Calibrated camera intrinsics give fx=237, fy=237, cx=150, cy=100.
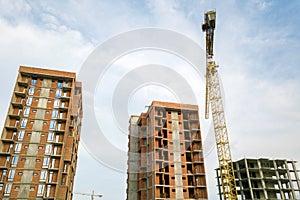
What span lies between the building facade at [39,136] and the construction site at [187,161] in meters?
17.0

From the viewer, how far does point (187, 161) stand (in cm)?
5272

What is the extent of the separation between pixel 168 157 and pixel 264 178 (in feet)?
97.6

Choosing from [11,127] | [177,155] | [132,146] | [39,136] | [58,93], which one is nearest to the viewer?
[11,127]

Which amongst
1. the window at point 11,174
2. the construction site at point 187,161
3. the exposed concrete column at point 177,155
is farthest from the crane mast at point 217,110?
the window at point 11,174

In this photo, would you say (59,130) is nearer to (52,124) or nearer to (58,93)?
(52,124)

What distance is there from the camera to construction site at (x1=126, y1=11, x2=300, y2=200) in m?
48.7

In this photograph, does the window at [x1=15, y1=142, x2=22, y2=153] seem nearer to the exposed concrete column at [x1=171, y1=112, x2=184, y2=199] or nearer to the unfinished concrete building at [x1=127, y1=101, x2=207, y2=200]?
the unfinished concrete building at [x1=127, y1=101, x2=207, y2=200]

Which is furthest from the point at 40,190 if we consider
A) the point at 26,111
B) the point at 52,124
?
the point at 26,111

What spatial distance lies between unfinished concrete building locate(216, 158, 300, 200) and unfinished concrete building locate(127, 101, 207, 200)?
67.6 feet

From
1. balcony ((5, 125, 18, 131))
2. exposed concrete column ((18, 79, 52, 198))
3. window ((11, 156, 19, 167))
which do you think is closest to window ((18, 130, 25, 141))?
balcony ((5, 125, 18, 131))

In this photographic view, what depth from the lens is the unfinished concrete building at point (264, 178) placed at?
62594mm

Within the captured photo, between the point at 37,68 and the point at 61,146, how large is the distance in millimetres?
18078

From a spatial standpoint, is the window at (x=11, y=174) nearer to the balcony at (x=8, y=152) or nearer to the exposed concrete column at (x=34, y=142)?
the exposed concrete column at (x=34, y=142)

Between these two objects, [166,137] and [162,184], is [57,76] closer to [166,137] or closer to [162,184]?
[166,137]
